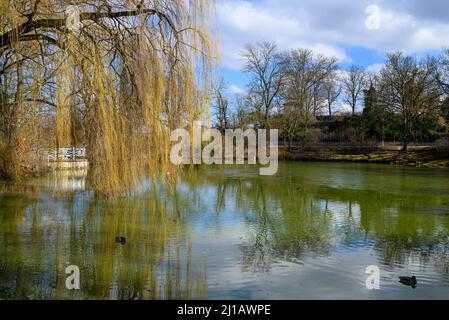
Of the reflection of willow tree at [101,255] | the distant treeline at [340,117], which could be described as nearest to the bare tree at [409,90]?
the distant treeline at [340,117]

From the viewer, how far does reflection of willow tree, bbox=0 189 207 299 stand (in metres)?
5.02

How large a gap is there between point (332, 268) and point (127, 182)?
334cm

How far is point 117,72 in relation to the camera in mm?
7348

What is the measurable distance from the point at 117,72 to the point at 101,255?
280 cm

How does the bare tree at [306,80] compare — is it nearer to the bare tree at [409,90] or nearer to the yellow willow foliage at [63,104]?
the bare tree at [409,90]

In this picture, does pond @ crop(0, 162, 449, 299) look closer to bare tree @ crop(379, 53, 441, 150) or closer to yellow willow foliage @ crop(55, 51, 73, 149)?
yellow willow foliage @ crop(55, 51, 73, 149)

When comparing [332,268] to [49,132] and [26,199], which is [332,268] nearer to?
[49,132]

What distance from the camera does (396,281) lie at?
5.65 m

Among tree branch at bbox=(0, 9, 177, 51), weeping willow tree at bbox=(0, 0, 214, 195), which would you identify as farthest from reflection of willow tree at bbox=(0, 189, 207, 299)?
tree branch at bbox=(0, 9, 177, 51)

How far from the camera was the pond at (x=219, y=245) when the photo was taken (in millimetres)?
5199

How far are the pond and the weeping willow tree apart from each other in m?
1.22

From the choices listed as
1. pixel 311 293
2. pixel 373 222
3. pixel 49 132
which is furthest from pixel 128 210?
pixel 311 293

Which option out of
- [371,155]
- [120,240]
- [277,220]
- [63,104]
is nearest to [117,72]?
[63,104]

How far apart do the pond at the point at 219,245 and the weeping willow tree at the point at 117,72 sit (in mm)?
1225
